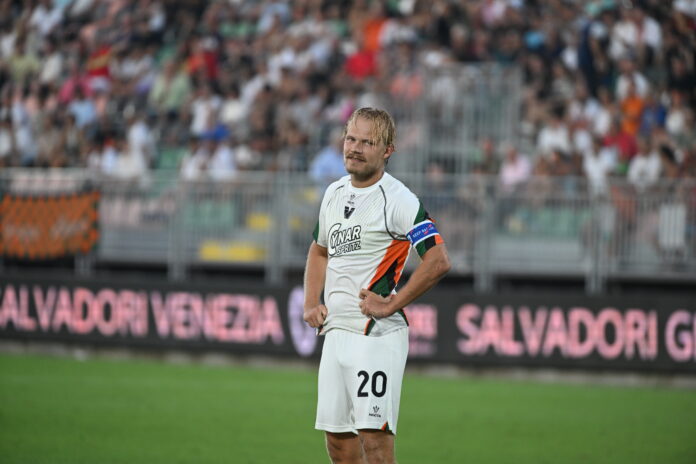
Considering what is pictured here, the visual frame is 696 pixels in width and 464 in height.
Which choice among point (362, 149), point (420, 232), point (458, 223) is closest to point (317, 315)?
point (420, 232)

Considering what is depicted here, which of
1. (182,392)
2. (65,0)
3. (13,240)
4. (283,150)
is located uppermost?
(65,0)

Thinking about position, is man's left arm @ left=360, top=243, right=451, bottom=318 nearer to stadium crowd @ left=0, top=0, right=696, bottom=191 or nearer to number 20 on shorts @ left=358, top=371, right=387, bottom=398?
number 20 on shorts @ left=358, top=371, right=387, bottom=398

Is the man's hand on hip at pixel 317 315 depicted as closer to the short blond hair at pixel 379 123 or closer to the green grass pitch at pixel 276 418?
the short blond hair at pixel 379 123

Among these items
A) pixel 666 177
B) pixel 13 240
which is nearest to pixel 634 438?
pixel 666 177

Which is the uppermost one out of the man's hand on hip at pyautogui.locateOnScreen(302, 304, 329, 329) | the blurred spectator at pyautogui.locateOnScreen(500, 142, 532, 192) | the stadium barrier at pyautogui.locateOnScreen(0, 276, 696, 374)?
the blurred spectator at pyautogui.locateOnScreen(500, 142, 532, 192)

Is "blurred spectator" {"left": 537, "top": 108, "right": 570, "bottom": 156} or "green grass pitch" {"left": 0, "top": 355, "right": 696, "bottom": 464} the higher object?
"blurred spectator" {"left": 537, "top": 108, "right": 570, "bottom": 156}

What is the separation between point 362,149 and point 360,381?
1210 millimetres

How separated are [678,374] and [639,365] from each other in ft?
1.70

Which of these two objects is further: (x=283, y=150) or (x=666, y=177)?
(x=283, y=150)

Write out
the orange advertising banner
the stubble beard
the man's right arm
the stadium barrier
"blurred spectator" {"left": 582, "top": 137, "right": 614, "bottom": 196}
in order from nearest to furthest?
1. the stubble beard
2. the man's right arm
3. the stadium barrier
4. "blurred spectator" {"left": 582, "top": 137, "right": 614, "bottom": 196}
5. the orange advertising banner

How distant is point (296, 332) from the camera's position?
1708 centimetres

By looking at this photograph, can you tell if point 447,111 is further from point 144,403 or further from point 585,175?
point 144,403

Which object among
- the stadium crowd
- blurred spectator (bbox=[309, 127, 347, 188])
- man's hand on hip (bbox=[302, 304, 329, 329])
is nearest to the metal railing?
the stadium crowd

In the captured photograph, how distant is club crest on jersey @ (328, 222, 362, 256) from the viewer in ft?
20.6
